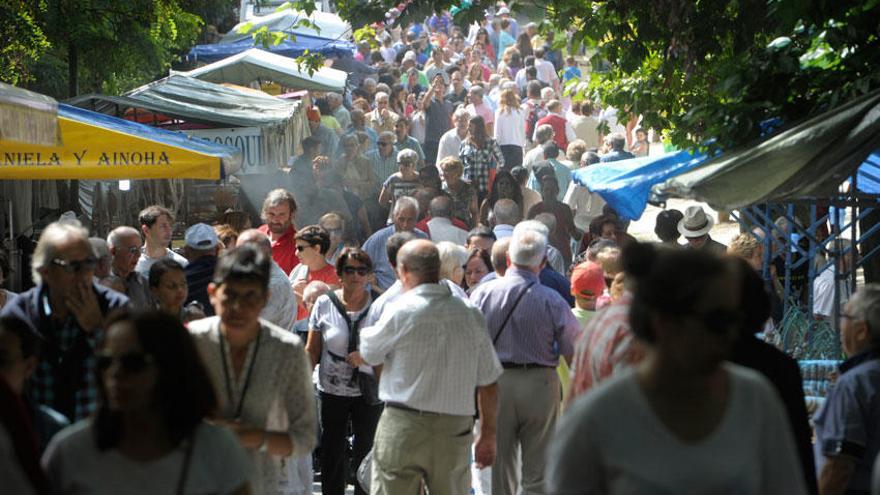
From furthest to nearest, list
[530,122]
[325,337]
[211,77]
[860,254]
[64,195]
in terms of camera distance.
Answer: [530,122], [211,77], [64,195], [860,254], [325,337]

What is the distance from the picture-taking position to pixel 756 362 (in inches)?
221

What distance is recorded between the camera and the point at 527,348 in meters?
8.91

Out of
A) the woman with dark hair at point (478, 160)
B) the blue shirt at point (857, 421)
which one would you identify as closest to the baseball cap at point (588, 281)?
the blue shirt at point (857, 421)

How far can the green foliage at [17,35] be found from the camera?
45.5 feet

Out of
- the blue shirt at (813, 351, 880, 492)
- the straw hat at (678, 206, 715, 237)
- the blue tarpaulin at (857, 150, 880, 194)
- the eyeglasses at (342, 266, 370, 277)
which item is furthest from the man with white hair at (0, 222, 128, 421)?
the blue tarpaulin at (857, 150, 880, 194)

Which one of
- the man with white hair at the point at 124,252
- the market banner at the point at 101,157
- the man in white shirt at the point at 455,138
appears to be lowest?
the man with white hair at the point at 124,252

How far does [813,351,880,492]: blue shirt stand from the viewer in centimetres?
579

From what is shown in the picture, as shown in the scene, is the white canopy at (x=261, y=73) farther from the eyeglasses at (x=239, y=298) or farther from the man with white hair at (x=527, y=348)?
the eyeglasses at (x=239, y=298)

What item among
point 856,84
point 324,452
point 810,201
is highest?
point 856,84

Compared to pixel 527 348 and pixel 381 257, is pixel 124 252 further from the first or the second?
pixel 381 257

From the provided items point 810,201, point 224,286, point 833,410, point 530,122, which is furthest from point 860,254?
point 530,122

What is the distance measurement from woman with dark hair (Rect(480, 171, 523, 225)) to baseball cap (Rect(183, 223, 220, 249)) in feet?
19.5

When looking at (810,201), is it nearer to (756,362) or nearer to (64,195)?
(756,362)

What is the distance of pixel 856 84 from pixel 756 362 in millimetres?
4438
